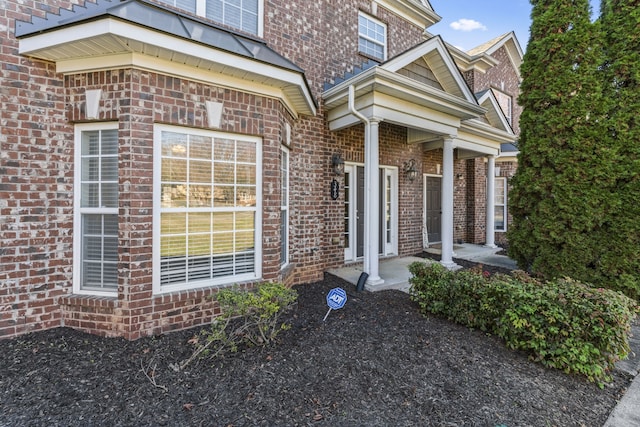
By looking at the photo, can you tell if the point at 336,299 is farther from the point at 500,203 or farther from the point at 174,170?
the point at 500,203

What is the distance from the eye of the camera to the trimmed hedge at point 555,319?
9.54 feet

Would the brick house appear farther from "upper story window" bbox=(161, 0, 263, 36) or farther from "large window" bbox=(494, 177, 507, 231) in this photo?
"large window" bbox=(494, 177, 507, 231)

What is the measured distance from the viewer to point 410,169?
25.7ft

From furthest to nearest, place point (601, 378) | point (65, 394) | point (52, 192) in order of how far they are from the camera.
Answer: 1. point (52, 192)
2. point (601, 378)
3. point (65, 394)

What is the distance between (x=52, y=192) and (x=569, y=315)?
5949 millimetres

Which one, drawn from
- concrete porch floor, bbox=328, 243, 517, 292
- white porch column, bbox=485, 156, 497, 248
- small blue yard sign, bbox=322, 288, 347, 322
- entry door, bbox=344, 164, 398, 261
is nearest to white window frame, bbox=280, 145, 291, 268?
concrete porch floor, bbox=328, 243, 517, 292

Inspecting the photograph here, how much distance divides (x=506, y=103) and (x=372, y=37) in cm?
A: 769

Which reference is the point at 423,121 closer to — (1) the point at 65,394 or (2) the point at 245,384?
(2) the point at 245,384

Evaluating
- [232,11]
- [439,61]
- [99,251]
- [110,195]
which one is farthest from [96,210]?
[439,61]

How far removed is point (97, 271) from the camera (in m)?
3.67

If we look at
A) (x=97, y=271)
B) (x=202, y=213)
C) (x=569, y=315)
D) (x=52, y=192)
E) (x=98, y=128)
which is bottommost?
(x=569, y=315)

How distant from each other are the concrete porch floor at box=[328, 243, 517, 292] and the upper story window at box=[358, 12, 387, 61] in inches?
199

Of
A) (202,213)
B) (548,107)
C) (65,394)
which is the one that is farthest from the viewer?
(548,107)

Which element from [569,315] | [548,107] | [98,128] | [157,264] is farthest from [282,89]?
[548,107]
